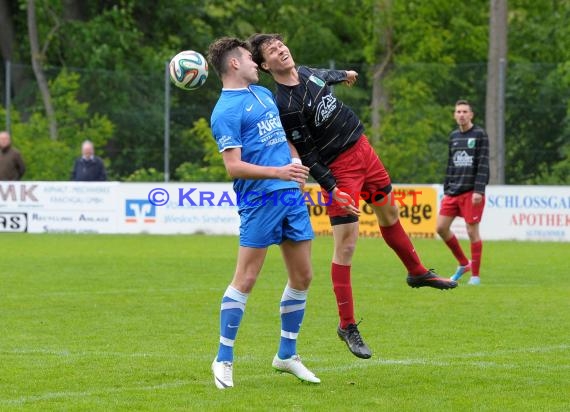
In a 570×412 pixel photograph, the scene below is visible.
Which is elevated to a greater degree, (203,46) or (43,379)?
(203,46)

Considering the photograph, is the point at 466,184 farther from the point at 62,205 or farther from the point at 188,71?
the point at 62,205

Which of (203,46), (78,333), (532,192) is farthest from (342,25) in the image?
(78,333)

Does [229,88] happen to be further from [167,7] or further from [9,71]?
[167,7]

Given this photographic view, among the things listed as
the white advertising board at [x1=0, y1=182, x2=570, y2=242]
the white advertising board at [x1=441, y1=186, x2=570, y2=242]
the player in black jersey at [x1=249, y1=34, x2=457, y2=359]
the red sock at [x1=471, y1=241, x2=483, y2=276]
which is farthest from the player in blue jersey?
the white advertising board at [x1=0, y1=182, x2=570, y2=242]

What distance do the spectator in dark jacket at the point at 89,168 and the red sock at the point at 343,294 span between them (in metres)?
16.3

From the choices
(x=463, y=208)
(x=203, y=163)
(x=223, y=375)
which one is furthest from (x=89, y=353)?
(x=203, y=163)

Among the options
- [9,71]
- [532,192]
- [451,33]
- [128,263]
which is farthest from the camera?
[451,33]

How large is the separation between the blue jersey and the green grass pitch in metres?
1.22

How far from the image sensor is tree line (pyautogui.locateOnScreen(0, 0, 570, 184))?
25.5 m

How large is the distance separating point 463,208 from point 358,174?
6.28 m

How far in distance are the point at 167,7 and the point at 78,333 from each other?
31163mm

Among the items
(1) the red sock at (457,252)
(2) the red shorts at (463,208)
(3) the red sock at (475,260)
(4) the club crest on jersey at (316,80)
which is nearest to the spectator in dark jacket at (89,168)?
(2) the red shorts at (463,208)

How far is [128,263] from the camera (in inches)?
683

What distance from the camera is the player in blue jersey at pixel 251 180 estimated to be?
7.37 meters
